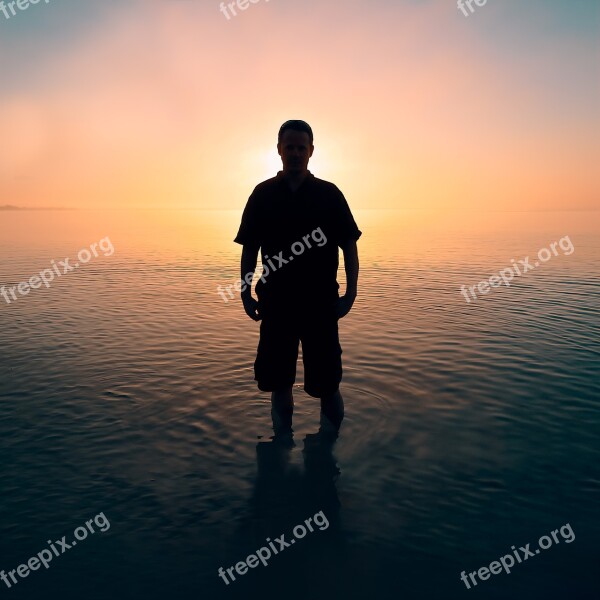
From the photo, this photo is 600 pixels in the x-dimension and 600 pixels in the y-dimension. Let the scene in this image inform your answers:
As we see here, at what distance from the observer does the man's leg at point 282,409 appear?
5383 millimetres

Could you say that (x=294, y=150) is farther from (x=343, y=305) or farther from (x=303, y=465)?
(x=303, y=465)

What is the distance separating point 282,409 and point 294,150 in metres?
2.71

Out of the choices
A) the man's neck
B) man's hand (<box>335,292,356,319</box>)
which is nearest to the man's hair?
the man's neck

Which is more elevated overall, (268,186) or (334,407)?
(268,186)

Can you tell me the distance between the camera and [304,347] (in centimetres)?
514

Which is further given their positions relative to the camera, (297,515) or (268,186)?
(268,186)

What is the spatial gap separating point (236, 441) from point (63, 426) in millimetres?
2138

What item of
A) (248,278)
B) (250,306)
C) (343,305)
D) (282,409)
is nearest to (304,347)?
(343,305)

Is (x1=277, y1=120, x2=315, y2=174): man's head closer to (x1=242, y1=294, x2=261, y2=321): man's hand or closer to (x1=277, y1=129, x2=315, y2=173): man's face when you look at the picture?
(x1=277, y1=129, x2=315, y2=173): man's face

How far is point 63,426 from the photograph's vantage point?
5949mm

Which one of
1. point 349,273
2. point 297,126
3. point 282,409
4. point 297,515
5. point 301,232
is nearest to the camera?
point 297,515

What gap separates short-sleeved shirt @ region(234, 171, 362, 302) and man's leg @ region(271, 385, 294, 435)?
3.54ft

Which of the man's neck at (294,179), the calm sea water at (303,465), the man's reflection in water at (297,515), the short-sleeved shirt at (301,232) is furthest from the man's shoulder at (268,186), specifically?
the calm sea water at (303,465)

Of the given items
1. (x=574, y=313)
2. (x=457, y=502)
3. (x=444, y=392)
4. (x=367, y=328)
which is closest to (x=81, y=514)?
(x=457, y=502)
